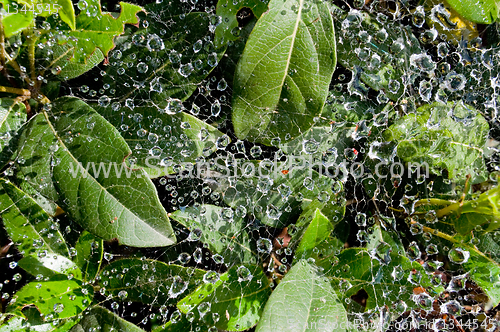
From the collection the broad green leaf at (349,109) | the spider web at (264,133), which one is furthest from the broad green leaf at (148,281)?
the broad green leaf at (349,109)

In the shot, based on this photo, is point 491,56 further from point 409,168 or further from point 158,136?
point 158,136

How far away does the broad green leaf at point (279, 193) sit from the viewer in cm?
118

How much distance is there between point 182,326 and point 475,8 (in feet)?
5.20

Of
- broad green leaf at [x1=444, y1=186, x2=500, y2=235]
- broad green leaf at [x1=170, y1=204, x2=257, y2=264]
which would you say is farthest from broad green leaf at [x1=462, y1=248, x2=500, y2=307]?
broad green leaf at [x1=170, y1=204, x2=257, y2=264]

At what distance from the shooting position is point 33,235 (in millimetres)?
1109

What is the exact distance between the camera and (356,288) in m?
1.15

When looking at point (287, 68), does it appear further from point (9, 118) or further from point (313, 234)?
point (9, 118)

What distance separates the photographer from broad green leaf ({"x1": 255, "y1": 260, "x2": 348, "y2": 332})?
94 cm

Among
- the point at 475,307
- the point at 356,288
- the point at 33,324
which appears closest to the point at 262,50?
the point at 356,288

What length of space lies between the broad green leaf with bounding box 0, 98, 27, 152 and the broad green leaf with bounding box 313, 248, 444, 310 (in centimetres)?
106

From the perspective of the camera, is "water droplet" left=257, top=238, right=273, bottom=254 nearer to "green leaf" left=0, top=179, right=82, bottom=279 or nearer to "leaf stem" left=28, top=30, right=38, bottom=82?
"green leaf" left=0, top=179, right=82, bottom=279

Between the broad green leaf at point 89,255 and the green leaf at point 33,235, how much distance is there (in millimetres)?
23

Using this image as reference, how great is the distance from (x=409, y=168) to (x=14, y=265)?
146 centimetres

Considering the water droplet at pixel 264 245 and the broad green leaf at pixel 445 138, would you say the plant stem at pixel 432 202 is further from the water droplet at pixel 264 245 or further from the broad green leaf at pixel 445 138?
the water droplet at pixel 264 245
